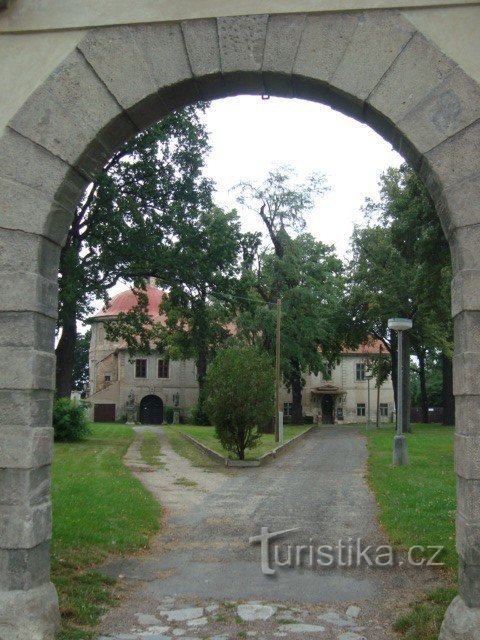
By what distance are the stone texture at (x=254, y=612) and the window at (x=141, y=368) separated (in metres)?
54.2

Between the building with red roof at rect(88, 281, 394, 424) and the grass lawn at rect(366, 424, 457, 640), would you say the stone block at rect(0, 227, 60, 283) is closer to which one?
the grass lawn at rect(366, 424, 457, 640)

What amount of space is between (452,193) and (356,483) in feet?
37.2

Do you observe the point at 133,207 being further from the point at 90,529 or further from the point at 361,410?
the point at 361,410

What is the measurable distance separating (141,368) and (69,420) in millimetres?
34343

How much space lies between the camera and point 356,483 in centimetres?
1516

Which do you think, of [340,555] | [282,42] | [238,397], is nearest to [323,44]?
[282,42]

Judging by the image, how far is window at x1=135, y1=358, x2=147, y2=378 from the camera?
59650 mm

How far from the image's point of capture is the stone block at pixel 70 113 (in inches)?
206

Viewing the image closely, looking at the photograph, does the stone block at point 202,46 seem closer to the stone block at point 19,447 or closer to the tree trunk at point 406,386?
the stone block at point 19,447

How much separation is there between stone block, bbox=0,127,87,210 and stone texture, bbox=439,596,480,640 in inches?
161

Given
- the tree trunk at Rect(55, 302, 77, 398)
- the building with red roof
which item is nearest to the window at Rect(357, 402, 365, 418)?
the building with red roof

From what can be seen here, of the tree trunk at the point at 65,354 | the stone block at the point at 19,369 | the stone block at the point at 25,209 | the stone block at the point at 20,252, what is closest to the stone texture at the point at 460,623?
the stone block at the point at 19,369

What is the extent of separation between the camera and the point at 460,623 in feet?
14.7

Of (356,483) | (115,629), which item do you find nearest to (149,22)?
(115,629)
